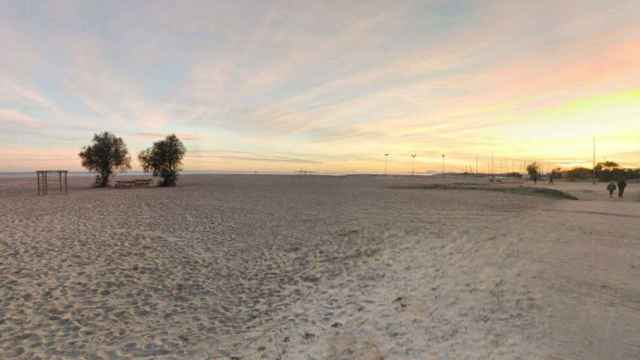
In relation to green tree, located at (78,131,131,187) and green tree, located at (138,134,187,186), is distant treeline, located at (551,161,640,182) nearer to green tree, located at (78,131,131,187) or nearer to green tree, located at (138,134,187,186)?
green tree, located at (138,134,187,186)

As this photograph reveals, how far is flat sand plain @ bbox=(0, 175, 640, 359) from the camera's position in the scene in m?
4.93

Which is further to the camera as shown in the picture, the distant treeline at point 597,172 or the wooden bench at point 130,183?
the distant treeline at point 597,172

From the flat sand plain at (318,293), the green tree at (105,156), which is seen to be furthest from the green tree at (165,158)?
the flat sand plain at (318,293)

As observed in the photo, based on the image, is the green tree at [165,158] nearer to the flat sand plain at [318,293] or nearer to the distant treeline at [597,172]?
the flat sand plain at [318,293]

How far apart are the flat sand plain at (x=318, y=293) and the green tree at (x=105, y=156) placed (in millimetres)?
30318

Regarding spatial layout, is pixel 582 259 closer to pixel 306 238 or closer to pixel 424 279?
pixel 424 279

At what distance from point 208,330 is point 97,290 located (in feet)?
10.6

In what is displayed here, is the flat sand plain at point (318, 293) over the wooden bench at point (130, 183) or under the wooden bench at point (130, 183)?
under

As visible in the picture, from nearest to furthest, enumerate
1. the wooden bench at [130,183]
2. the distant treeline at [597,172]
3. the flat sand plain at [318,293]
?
1. the flat sand plain at [318,293]
2. the wooden bench at [130,183]
3. the distant treeline at [597,172]

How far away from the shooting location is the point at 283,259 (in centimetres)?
993

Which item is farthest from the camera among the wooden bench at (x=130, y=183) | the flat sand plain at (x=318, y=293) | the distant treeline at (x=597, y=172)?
the distant treeline at (x=597, y=172)

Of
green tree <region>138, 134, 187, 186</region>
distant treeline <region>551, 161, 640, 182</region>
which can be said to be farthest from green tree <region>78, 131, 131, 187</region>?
distant treeline <region>551, 161, 640, 182</region>

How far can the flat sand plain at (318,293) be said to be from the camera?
16.2ft

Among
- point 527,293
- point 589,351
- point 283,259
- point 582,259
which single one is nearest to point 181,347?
point 283,259
